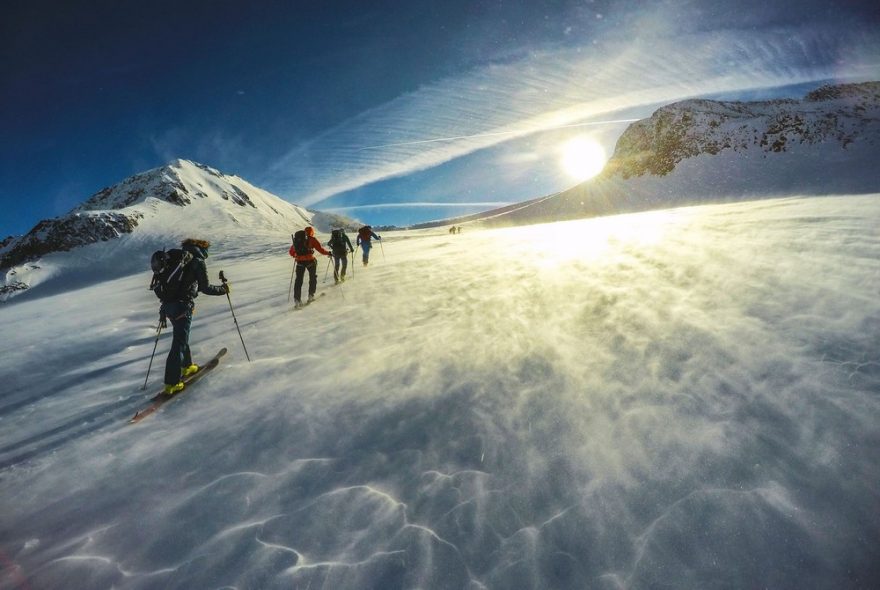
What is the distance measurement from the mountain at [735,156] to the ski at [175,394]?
5849 centimetres

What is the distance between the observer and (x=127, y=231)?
54.0 metres

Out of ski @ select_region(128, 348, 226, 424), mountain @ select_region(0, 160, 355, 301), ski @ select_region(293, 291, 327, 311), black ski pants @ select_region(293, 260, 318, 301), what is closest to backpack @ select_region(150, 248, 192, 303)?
ski @ select_region(128, 348, 226, 424)

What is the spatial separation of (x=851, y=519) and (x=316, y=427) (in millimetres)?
4563

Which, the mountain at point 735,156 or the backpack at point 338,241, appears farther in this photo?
the mountain at point 735,156

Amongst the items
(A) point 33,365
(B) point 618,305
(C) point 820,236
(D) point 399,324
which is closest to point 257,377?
(D) point 399,324

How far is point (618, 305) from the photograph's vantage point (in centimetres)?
634

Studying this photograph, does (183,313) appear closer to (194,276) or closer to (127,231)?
(194,276)

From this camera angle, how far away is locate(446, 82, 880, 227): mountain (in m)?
50.2

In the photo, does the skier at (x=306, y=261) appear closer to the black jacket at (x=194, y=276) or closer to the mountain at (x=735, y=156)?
the black jacket at (x=194, y=276)

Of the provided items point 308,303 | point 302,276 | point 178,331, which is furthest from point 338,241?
point 178,331

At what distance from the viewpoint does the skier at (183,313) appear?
5887mm

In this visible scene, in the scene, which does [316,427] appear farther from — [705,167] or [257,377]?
[705,167]

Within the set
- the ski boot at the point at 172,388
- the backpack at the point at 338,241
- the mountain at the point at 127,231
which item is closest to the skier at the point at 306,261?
the backpack at the point at 338,241

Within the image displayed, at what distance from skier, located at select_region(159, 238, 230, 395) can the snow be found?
1.30 feet
